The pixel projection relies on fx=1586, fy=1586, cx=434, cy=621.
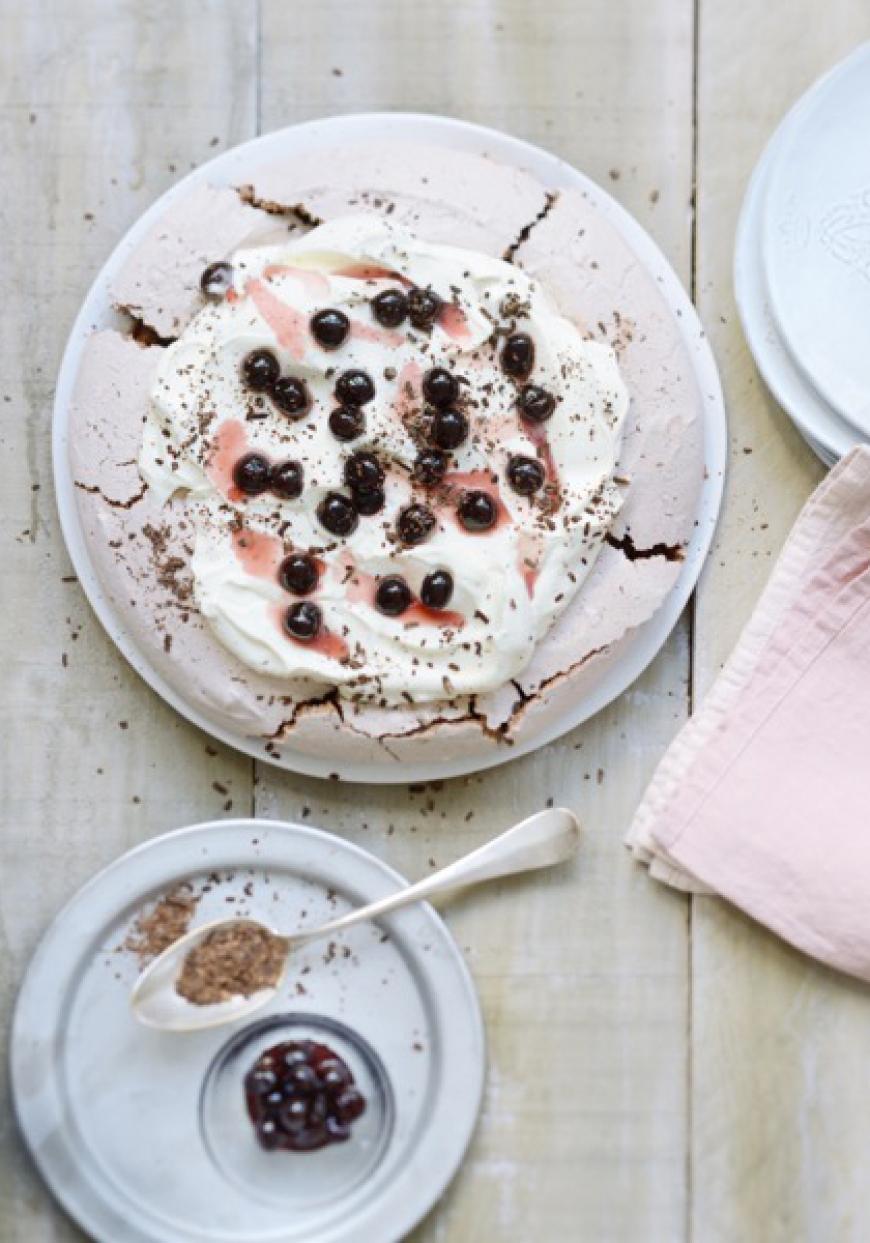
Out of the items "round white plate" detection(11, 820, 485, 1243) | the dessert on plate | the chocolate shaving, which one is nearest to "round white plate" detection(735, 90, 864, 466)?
the dessert on plate

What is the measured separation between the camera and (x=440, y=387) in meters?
1.67

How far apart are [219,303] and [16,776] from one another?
581 mm

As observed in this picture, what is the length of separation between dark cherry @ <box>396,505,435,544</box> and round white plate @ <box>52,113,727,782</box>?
9.8 inches

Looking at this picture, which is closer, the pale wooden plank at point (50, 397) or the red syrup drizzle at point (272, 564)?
the red syrup drizzle at point (272, 564)

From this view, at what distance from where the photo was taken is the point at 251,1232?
1708mm

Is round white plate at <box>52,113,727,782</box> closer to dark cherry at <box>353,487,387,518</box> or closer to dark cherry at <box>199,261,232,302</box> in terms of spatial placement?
dark cherry at <box>199,261,232,302</box>

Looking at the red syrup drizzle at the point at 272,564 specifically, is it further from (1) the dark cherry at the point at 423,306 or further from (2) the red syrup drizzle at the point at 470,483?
(1) the dark cherry at the point at 423,306

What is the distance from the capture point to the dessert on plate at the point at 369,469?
1664 mm

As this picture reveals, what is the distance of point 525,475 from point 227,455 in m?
0.32

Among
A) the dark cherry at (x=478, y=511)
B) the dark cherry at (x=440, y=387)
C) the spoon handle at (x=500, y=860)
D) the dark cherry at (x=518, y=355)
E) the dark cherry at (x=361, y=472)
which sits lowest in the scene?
the spoon handle at (x=500, y=860)

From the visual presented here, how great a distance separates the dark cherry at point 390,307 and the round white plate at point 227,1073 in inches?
21.9

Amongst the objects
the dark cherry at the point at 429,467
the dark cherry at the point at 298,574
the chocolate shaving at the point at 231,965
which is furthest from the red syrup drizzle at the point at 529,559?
the chocolate shaving at the point at 231,965

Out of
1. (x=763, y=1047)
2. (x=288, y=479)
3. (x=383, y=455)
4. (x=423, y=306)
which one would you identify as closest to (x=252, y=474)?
(x=288, y=479)

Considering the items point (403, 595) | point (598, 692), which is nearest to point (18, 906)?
point (403, 595)
